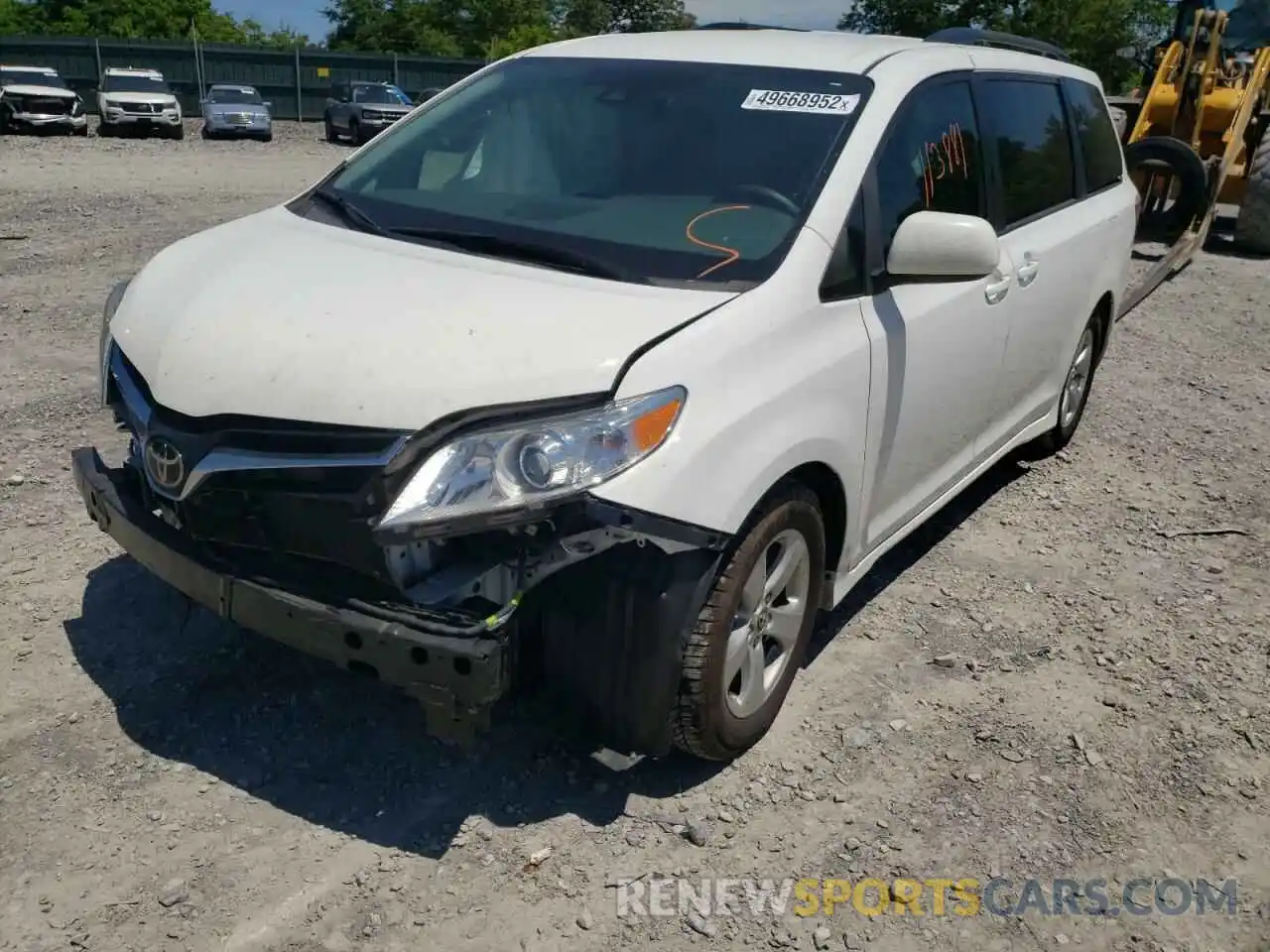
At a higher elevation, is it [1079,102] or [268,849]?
[1079,102]

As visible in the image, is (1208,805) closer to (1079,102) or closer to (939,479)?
(939,479)

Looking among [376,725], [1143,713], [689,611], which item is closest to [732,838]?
[689,611]

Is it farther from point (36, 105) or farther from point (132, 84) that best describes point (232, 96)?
point (36, 105)

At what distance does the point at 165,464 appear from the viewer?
8.80 feet

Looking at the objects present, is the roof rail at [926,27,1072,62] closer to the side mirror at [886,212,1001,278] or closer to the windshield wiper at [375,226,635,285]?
the side mirror at [886,212,1001,278]

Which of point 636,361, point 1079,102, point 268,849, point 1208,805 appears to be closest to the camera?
Answer: point 636,361

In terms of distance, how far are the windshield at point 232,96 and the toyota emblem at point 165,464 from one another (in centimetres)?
2790

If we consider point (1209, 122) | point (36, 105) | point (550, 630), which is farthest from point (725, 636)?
point (36, 105)

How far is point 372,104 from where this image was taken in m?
28.0

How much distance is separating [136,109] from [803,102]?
26214mm

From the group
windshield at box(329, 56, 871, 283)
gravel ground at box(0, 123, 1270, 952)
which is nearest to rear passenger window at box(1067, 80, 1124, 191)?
gravel ground at box(0, 123, 1270, 952)

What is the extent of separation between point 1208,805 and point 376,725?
233 cm

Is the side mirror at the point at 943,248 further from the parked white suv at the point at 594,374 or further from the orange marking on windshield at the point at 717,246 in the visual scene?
the orange marking on windshield at the point at 717,246

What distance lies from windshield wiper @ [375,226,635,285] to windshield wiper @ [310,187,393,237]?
1.8 inches
